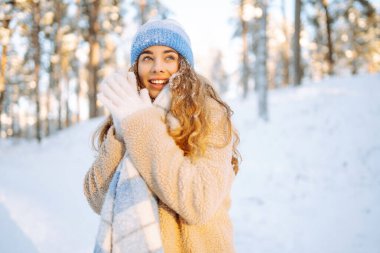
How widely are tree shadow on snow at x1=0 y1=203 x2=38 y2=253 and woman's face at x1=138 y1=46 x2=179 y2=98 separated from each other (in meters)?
3.11

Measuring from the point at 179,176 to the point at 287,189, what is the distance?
261 inches

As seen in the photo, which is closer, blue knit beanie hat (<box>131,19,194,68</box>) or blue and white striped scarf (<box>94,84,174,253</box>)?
blue and white striped scarf (<box>94,84,174,253</box>)

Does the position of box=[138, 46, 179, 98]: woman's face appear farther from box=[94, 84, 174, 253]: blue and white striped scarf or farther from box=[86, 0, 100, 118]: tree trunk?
box=[86, 0, 100, 118]: tree trunk

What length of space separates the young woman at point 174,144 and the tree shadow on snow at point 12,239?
2.62 metres

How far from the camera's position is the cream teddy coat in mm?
1509

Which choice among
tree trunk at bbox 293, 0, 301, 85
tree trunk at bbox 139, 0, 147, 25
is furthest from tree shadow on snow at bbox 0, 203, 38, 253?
tree trunk at bbox 139, 0, 147, 25

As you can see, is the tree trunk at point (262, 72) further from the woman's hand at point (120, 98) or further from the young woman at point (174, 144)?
the woman's hand at point (120, 98)

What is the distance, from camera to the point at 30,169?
9.55 m

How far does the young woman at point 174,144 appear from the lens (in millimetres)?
1522

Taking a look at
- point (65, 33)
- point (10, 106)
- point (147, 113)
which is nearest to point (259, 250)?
point (147, 113)

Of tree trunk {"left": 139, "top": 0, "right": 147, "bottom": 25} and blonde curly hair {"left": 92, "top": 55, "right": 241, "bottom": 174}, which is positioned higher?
tree trunk {"left": 139, "top": 0, "right": 147, "bottom": 25}

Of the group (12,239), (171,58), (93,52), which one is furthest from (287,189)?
(93,52)

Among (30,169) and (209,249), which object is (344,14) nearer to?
(30,169)

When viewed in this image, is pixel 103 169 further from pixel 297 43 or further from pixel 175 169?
pixel 297 43
